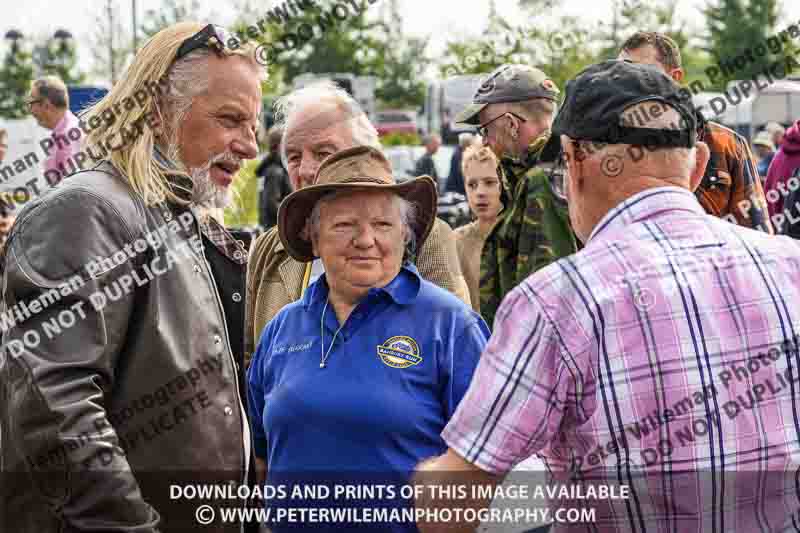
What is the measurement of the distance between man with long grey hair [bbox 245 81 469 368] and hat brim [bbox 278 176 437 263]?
31 centimetres

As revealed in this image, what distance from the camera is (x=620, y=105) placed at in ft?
6.88

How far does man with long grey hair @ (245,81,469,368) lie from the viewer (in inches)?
149

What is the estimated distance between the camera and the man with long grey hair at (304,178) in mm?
3791

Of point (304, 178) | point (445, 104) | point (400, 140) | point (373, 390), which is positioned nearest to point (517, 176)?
point (304, 178)

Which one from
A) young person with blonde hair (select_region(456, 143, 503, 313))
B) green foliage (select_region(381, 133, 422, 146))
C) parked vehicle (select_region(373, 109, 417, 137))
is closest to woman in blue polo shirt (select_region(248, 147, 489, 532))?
young person with blonde hair (select_region(456, 143, 503, 313))

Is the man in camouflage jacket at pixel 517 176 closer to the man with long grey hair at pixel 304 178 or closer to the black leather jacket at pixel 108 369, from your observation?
the man with long grey hair at pixel 304 178

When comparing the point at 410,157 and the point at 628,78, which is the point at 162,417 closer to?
the point at 628,78

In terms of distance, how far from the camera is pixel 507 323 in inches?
80.7

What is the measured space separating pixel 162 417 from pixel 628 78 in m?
1.33

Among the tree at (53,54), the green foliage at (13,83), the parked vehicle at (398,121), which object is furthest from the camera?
the green foliage at (13,83)

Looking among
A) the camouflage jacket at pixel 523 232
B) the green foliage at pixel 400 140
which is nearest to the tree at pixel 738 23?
the green foliage at pixel 400 140

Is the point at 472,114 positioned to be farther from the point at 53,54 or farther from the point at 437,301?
the point at 53,54

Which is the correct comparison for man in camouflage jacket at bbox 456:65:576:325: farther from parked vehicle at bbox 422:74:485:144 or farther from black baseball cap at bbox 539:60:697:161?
parked vehicle at bbox 422:74:485:144

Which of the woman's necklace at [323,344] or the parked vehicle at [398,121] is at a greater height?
the woman's necklace at [323,344]
